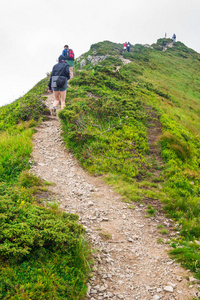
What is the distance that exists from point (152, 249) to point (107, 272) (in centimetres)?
142

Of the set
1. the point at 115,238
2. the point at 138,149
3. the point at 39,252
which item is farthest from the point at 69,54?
the point at 39,252

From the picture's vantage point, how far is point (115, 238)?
5.57 meters

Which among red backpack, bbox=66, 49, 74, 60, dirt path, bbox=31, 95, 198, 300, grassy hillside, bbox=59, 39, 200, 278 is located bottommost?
dirt path, bbox=31, 95, 198, 300

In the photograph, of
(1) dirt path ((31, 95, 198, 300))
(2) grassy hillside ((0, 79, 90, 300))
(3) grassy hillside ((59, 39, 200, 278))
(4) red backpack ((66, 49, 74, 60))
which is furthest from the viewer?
(4) red backpack ((66, 49, 74, 60))

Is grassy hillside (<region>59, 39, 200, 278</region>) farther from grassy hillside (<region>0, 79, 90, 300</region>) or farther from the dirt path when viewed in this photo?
grassy hillside (<region>0, 79, 90, 300</region>)

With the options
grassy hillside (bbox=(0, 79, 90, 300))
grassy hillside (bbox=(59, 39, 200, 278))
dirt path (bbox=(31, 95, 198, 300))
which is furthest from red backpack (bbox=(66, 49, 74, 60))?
grassy hillside (bbox=(0, 79, 90, 300))

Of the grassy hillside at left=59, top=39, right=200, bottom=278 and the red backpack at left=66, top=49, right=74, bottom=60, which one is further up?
the red backpack at left=66, top=49, right=74, bottom=60

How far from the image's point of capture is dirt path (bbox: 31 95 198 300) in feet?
13.5

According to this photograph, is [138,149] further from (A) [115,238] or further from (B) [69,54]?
(B) [69,54]

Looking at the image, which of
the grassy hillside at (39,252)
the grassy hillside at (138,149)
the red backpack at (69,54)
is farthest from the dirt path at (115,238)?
the red backpack at (69,54)

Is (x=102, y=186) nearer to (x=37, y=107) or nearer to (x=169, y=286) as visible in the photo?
(x=169, y=286)

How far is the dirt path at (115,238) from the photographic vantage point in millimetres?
4104

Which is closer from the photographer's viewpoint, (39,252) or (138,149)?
(39,252)

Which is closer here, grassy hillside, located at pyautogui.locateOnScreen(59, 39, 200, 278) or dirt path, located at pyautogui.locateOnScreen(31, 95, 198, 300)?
dirt path, located at pyautogui.locateOnScreen(31, 95, 198, 300)
